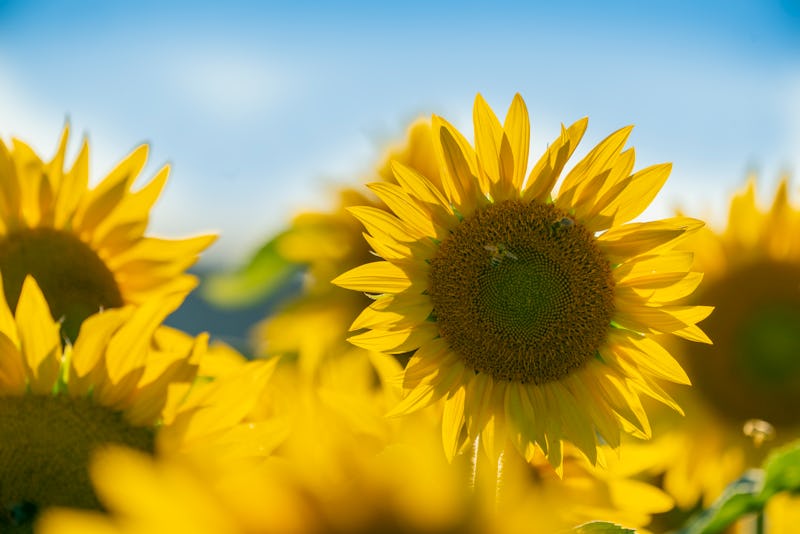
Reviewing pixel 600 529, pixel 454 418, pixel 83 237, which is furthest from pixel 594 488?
pixel 83 237

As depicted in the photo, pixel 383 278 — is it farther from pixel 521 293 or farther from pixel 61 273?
pixel 61 273

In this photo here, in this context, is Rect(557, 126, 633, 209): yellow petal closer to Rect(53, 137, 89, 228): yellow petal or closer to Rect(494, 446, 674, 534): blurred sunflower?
Rect(494, 446, 674, 534): blurred sunflower

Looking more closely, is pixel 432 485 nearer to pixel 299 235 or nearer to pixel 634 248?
pixel 634 248

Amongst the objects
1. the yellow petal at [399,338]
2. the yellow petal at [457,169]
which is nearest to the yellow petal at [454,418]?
the yellow petal at [399,338]

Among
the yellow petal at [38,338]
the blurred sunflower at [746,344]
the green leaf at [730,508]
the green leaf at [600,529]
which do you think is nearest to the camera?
the green leaf at [600,529]

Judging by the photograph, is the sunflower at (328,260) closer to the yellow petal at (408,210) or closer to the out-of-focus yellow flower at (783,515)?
the yellow petal at (408,210)

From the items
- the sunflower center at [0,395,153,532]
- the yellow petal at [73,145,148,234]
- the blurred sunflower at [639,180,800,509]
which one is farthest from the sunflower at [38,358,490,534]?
the blurred sunflower at [639,180,800,509]
